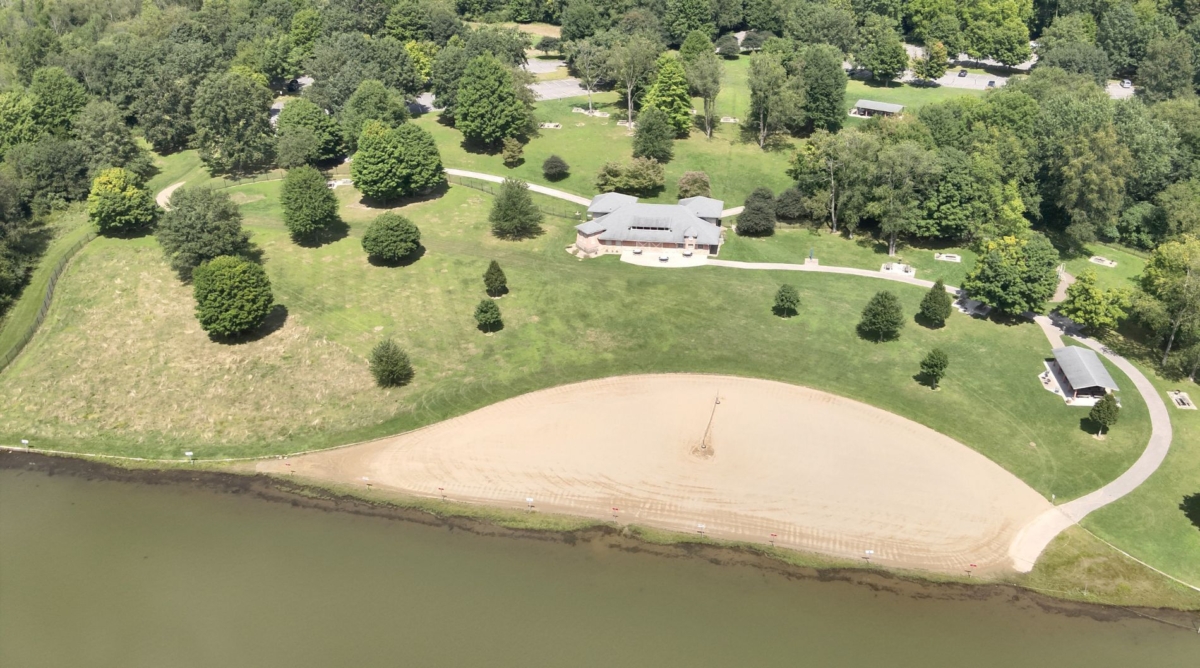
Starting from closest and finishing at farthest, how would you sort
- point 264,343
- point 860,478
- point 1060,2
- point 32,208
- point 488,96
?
point 860,478
point 264,343
point 32,208
point 488,96
point 1060,2

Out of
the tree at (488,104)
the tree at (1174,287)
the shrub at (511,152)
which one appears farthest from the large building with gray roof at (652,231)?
the tree at (1174,287)

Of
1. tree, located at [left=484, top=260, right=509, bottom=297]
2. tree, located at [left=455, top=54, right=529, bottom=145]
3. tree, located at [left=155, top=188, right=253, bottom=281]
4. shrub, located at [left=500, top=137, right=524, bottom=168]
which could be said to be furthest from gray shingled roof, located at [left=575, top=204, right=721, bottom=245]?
tree, located at [left=155, top=188, right=253, bottom=281]

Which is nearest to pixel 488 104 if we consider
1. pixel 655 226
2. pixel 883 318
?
pixel 655 226

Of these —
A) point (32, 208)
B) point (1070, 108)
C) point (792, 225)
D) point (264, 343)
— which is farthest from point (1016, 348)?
point (32, 208)

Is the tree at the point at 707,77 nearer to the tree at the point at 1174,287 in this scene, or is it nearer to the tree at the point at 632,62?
the tree at the point at 632,62

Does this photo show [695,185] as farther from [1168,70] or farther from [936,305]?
[1168,70]

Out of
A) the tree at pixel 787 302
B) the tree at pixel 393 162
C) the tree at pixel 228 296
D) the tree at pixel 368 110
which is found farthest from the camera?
the tree at pixel 368 110

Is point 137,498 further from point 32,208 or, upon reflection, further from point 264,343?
point 32,208
